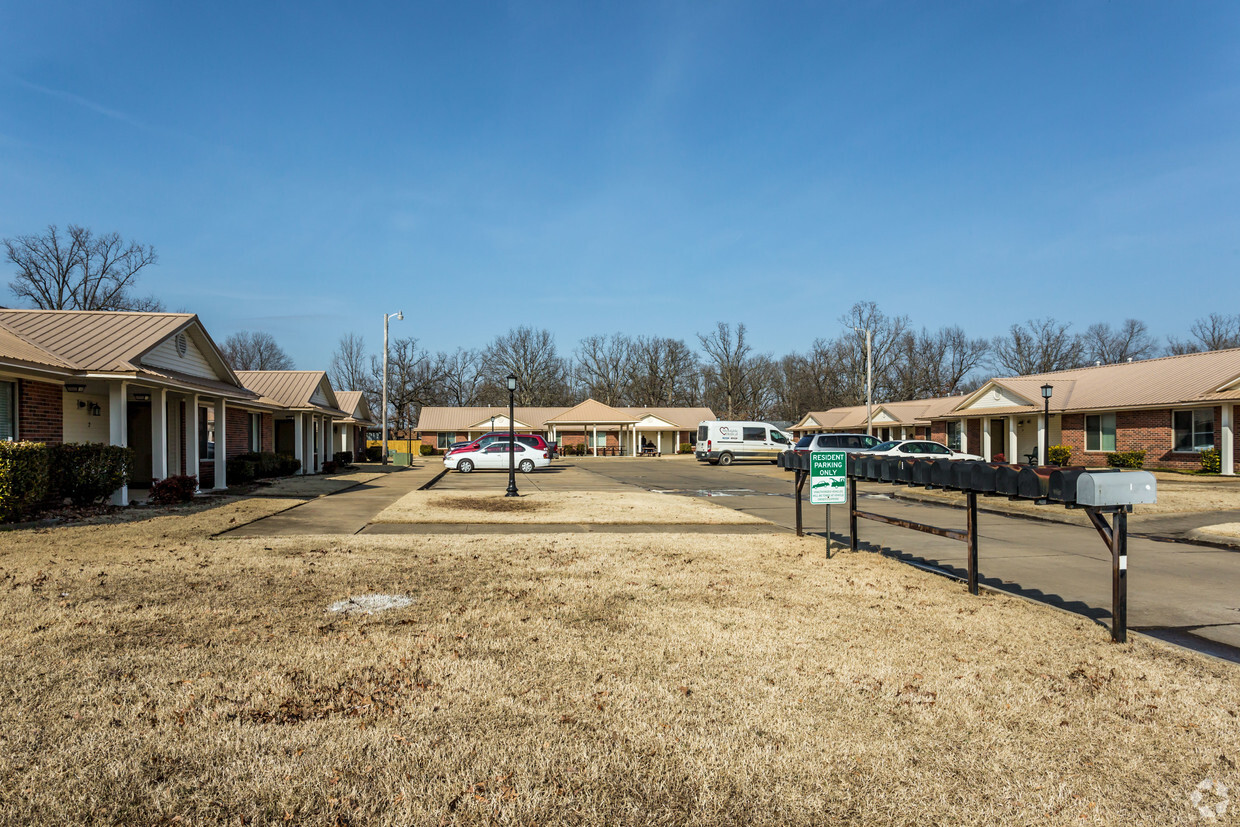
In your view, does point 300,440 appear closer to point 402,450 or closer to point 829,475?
point 402,450

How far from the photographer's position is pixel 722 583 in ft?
24.4

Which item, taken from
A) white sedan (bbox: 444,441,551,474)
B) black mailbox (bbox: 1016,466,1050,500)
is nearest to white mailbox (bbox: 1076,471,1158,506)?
black mailbox (bbox: 1016,466,1050,500)

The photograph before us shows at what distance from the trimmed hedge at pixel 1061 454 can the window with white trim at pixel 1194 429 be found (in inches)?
152

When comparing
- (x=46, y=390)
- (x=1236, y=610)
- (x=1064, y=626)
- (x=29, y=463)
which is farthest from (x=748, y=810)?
(x=46, y=390)

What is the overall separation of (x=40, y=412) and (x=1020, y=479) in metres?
16.1

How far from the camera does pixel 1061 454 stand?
2997 cm

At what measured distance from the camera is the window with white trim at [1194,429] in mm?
25453

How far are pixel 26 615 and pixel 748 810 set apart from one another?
19.3 feet

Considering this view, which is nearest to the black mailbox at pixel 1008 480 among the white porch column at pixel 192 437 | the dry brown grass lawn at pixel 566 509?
the dry brown grass lawn at pixel 566 509

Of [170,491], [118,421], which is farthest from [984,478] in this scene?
[118,421]

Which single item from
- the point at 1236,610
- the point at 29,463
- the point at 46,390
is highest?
the point at 46,390

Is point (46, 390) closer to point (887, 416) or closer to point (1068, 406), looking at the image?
point (1068, 406)

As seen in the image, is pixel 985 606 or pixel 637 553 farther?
pixel 637 553

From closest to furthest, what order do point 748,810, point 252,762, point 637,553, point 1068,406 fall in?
point 748,810 → point 252,762 → point 637,553 → point 1068,406
